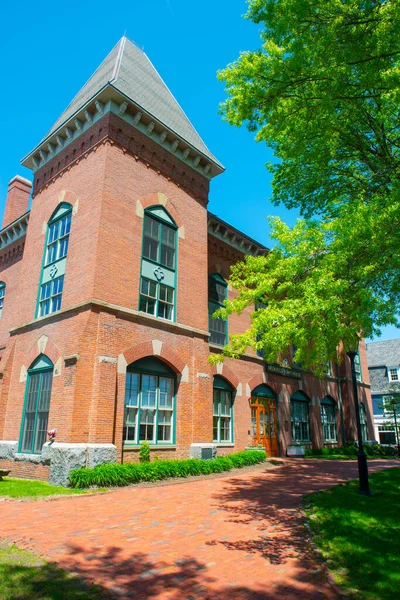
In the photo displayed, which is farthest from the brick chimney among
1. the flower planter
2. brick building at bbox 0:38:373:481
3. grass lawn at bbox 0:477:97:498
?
the flower planter

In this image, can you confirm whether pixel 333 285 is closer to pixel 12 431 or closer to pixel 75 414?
pixel 75 414

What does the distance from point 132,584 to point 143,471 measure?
8193 mm

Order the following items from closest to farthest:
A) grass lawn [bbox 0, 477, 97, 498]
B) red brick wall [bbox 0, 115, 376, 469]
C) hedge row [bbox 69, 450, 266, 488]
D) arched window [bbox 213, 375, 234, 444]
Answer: grass lawn [bbox 0, 477, 97, 498]
hedge row [bbox 69, 450, 266, 488]
red brick wall [bbox 0, 115, 376, 469]
arched window [bbox 213, 375, 234, 444]

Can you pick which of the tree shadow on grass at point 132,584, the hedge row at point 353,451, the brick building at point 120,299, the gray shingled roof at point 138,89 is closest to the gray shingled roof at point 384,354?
the hedge row at point 353,451

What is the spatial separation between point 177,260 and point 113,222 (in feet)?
11.5

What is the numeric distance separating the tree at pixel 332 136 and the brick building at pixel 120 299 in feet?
17.1

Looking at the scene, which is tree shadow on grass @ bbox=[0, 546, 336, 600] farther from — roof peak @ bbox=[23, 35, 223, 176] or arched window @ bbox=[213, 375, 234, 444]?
roof peak @ bbox=[23, 35, 223, 176]

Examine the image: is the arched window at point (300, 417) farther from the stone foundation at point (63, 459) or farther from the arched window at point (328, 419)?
the stone foundation at point (63, 459)

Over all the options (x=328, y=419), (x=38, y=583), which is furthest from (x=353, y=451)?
(x=38, y=583)

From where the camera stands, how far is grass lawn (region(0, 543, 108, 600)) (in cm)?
438

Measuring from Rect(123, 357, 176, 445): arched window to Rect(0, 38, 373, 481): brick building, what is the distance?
2.0 inches

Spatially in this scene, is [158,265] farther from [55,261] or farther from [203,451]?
[203,451]

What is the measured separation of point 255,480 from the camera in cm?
1353

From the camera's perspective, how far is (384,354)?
1876 inches
